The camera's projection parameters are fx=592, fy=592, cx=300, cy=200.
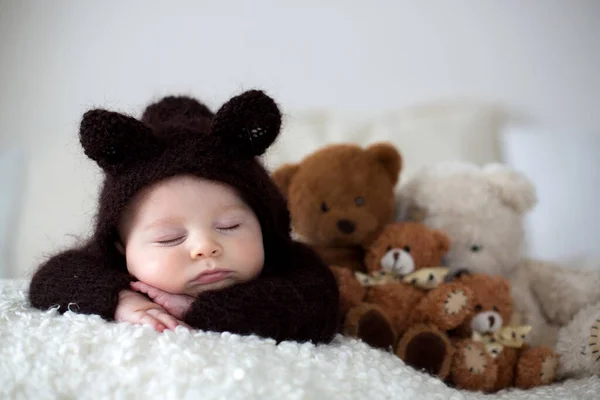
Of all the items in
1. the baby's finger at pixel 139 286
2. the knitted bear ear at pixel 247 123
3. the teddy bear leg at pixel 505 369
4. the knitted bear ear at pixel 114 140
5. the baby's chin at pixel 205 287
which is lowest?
the teddy bear leg at pixel 505 369

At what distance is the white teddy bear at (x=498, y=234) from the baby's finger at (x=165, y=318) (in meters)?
0.64

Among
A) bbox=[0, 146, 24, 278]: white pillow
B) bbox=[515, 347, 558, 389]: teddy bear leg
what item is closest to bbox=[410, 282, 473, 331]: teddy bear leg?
bbox=[515, 347, 558, 389]: teddy bear leg

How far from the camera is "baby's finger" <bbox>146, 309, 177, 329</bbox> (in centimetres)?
74

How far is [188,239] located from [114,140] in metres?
0.16

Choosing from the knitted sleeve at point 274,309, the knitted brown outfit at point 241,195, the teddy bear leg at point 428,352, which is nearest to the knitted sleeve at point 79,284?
the knitted brown outfit at point 241,195

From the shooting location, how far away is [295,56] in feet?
6.30

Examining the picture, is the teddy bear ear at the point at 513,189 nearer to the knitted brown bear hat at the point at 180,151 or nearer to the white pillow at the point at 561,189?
the white pillow at the point at 561,189

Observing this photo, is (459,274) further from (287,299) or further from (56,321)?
(56,321)

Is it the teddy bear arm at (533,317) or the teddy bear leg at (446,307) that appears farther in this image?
the teddy bear arm at (533,317)

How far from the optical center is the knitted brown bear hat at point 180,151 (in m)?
0.79

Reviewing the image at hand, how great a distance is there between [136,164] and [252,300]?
253 millimetres

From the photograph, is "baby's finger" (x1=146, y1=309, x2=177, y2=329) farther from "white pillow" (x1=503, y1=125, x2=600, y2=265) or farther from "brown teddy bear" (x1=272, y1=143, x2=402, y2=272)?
"white pillow" (x1=503, y1=125, x2=600, y2=265)

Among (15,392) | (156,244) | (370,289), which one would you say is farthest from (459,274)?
(15,392)

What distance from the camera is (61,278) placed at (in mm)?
817
